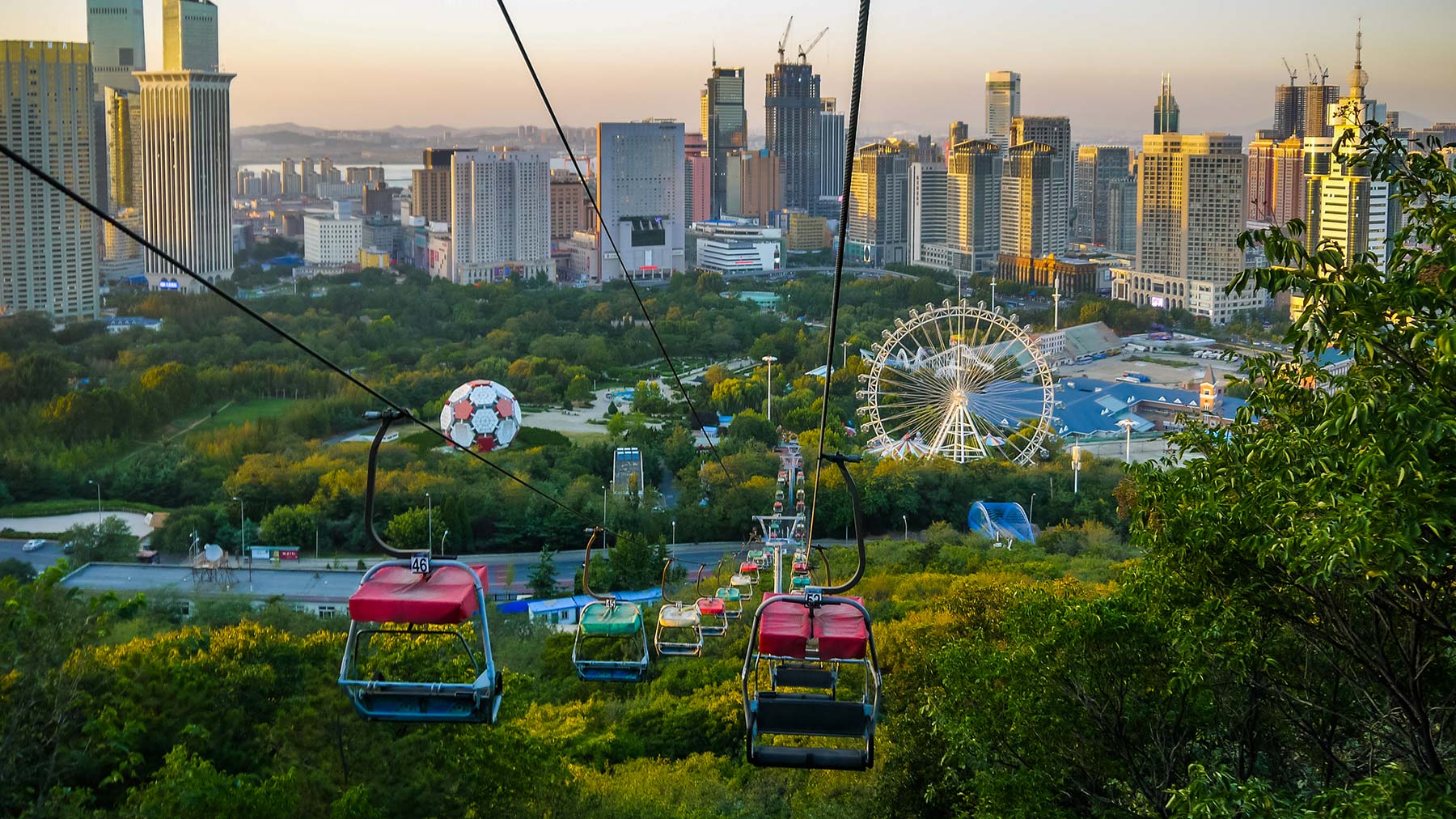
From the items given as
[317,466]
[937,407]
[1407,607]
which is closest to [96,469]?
[317,466]

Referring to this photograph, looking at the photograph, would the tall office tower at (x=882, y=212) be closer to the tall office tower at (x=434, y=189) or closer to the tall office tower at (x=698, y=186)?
the tall office tower at (x=698, y=186)

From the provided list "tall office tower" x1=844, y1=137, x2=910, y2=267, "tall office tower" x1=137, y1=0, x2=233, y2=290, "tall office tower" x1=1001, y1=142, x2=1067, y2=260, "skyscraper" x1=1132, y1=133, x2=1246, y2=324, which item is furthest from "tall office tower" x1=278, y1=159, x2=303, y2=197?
"skyscraper" x1=1132, y1=133, x2=1246, y2=324

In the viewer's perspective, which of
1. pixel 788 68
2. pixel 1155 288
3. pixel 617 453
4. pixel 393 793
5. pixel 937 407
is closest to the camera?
pixel 393 793

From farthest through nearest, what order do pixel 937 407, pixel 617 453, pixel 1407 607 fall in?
pixel 617 453 < pixel 937 407 < pixel 1407 607

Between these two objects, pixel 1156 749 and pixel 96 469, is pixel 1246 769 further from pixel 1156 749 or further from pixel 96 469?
pixel 96 469

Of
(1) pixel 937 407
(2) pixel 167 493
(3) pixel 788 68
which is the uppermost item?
(3) pixel 788 68

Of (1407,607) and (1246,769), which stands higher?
(1407,607)

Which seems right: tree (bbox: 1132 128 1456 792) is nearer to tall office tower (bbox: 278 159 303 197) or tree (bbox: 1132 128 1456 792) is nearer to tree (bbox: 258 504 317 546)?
tree (bbox: 258 504 317 546)

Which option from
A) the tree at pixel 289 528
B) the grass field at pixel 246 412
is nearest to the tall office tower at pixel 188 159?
the grass field at pixel 246 412
